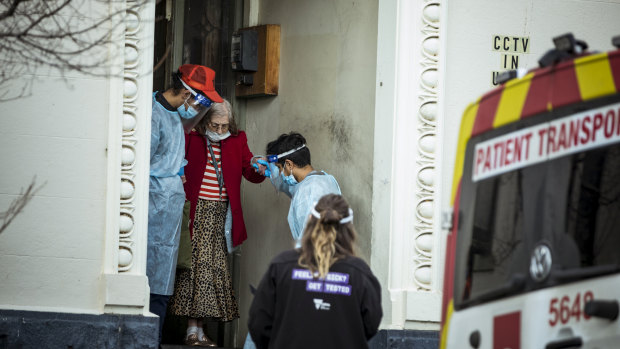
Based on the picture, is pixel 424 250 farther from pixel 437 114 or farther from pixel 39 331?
pixel 39 331

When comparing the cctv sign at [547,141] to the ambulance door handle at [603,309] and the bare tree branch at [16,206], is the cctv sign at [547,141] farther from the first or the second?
the bare tree branch at [16,206]

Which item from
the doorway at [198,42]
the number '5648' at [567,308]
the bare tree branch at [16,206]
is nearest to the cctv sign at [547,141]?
the number '5648' at [567,308]

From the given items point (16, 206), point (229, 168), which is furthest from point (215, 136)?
point (16, 206)

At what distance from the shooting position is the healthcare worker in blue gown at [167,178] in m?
9.05

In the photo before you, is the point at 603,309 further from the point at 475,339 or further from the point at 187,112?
the point at 187,112

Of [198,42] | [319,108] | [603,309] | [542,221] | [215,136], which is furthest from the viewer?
[198,42]

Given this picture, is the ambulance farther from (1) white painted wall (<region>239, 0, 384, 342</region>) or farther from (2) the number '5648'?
(1) white painted wall (<region>239, 0, 384, 342</region>)

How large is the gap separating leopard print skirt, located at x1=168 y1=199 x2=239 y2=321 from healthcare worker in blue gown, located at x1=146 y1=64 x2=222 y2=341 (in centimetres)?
38

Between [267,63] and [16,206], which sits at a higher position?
[267,63]

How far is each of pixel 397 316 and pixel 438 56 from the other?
6.88 ft

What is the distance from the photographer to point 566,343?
429cm

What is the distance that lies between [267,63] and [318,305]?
5.46 m

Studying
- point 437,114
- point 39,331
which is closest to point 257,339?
point 39,331

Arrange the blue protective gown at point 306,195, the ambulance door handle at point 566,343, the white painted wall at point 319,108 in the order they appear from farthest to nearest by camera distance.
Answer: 1. the white painted wall at point 319,108
2. the blue protective gown at point 306,195
3. the ambulance door handle at point 566,343
